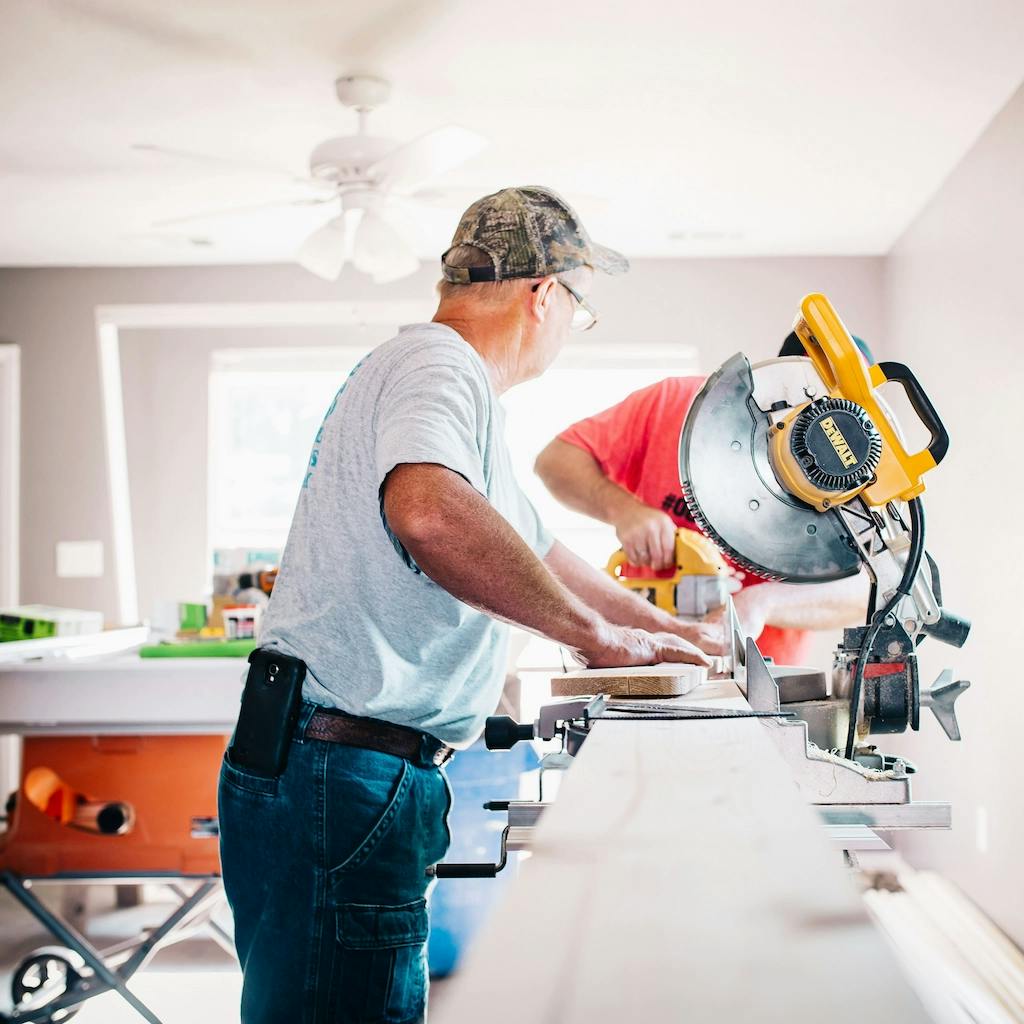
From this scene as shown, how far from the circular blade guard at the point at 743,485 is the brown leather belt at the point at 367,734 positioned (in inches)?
17.2

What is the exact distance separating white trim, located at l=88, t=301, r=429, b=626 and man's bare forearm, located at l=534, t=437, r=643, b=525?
3208mm

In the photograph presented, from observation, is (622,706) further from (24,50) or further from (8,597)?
(8,597)

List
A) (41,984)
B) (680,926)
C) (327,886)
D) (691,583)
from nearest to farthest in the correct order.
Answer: (680,926)
(327,886)
(691,583)
(41,984)

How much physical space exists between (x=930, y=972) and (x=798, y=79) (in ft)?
8.44

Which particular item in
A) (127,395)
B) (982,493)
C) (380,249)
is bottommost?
(982,493)

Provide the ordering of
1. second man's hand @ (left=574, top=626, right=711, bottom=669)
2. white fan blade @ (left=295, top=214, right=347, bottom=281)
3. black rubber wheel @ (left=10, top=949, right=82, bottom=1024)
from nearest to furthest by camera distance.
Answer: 1. second man's hand @ (left=574, top=626, right=711, bottom=669)
2. black rubber wheel @ (left=10, top=949, right=82, bottom=1024)
3. white fan blade @ (left=295, top=214, right=347, bottom=281)

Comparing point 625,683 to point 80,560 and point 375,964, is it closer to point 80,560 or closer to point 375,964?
point 375,964

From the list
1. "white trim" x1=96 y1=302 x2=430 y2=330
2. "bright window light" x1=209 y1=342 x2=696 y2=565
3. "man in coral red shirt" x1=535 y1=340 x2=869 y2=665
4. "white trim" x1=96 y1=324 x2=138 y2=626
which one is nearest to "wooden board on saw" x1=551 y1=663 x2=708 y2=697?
"man in coral red shirt" x1=535 y1=340 x2=869 y2=665

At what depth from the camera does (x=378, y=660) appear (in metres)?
1.25

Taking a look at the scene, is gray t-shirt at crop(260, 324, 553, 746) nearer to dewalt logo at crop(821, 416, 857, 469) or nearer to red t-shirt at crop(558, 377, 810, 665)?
dewalt logo at crop(821, 416, 857, 469)

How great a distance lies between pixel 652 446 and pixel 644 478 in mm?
71

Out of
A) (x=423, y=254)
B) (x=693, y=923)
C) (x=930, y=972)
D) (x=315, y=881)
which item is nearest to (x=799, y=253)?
(x=423, y=254)

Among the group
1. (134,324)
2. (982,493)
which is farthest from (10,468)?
(982,493)

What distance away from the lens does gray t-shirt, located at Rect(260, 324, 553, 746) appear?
1.25 metres
